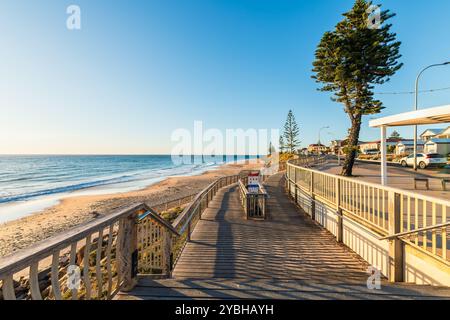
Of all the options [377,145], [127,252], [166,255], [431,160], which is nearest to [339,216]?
[166,255]

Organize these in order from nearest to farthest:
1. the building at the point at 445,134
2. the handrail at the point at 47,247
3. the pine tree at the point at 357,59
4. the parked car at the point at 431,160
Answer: the handrail at the point at 47,247 → the pine tree at the point at 357,59 → the parked car at the point at 431,160 → the building at the point at 445,134

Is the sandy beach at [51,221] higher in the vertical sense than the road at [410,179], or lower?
lower

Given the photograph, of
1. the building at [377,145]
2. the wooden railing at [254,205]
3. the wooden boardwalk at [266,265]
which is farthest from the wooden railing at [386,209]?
the building at [377,145]

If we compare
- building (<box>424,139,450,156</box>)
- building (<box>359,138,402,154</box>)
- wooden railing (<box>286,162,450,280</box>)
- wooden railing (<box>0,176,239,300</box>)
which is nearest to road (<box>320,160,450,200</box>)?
wooden railing (<box>286,162,450,280</box>)

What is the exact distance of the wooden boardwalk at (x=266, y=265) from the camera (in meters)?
2.17

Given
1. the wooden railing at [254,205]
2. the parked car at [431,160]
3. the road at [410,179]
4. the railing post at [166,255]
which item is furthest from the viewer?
the parked car at [431,160]

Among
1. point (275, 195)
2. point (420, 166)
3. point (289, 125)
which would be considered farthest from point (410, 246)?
point (289, 125)

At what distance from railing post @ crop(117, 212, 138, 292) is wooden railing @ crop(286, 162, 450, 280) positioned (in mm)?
A: 3397

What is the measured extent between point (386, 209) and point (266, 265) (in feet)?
14.2

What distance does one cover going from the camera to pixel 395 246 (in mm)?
3070

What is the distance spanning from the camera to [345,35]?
1281 centimetres

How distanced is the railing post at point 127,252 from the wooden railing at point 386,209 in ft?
11.1

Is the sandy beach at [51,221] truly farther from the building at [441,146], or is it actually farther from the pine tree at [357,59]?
the building at [441,146]
